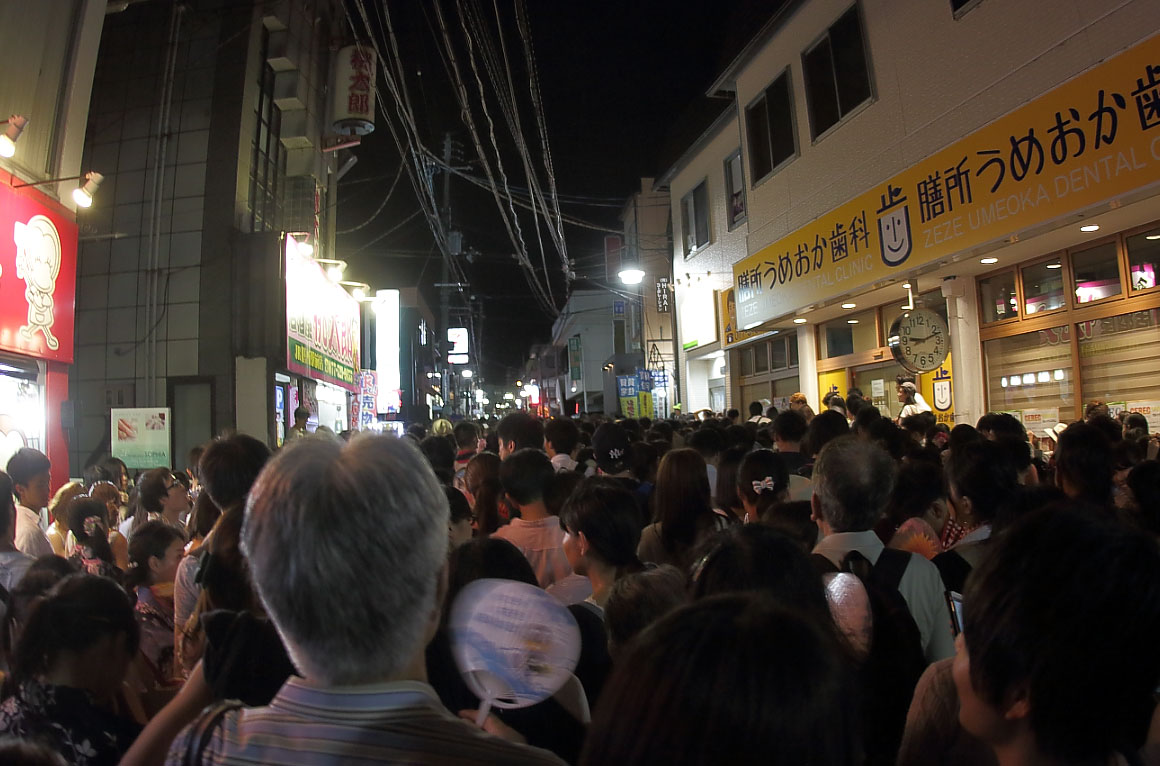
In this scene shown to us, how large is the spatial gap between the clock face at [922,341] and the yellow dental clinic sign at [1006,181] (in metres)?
0.73

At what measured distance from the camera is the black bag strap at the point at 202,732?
1.34m

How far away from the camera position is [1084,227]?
759cm

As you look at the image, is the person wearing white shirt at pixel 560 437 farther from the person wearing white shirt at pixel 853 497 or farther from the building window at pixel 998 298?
the building window at pixel 998 298

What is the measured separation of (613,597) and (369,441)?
126 cm

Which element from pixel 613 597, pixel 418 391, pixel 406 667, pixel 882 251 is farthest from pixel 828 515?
pixel 418 391

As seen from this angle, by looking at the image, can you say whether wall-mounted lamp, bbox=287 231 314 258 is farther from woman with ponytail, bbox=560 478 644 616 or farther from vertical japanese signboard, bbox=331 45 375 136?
woman with ponytail, bbox=560 478 644 616

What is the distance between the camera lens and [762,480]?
173 inches

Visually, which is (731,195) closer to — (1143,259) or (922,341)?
(922,341)

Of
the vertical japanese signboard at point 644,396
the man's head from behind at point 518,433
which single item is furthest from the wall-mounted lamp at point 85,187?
the vertical japanese signboard at point 644,396

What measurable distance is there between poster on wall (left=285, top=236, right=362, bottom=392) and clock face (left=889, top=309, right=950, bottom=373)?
33.8 ft

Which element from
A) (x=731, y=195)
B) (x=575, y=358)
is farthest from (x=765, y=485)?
(x=575, y=358)

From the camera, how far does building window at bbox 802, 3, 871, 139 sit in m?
11.2

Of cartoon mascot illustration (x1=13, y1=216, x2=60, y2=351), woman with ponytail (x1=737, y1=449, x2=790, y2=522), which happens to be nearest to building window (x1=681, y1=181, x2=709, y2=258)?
cartoon mascot illustration (x1=13, y1=216, x2=60, y2=351)

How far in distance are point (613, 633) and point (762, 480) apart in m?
2.26
